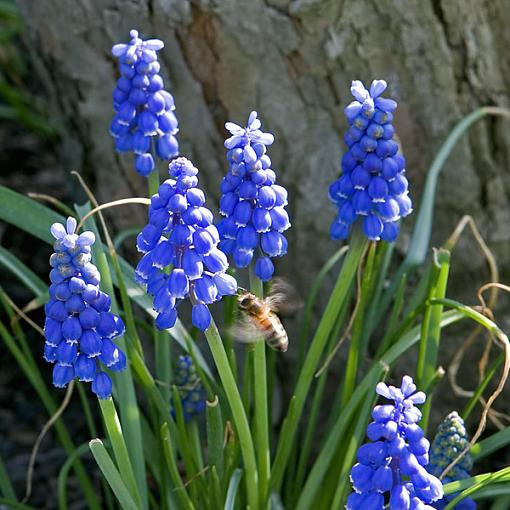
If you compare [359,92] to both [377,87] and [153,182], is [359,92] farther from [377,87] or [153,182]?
[153,182]

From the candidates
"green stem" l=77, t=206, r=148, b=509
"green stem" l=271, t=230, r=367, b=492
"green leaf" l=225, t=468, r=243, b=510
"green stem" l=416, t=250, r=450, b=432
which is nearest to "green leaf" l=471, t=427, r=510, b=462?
"green stem" l=416, t=250, r=450, b=432

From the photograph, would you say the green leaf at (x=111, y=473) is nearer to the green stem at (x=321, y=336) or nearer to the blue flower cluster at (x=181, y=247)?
the blue flower cluster at (x=181, y=247)

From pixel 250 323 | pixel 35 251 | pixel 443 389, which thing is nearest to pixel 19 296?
pixel 35 251

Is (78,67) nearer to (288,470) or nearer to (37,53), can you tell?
(37,53)

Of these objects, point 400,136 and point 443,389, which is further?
point 443,389

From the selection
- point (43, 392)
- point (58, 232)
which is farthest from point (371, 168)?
point (43, 392)

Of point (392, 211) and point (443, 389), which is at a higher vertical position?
point (392, 211)

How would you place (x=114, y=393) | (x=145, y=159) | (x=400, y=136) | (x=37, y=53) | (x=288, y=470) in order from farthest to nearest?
(x=37, y=53) → (x=400, y=136) → (x=288, y=470) → (x=114, y=393) → (x=145, y=159)
